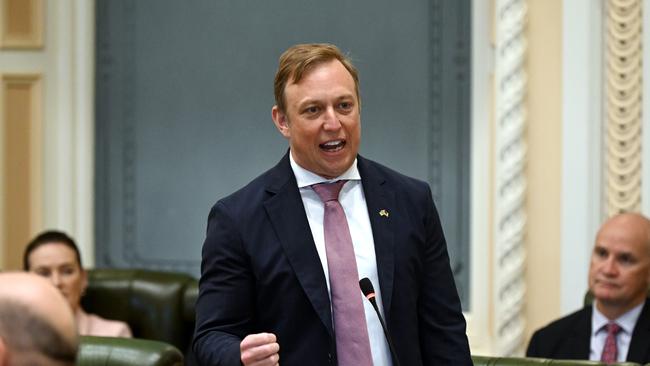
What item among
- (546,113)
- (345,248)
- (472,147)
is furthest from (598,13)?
(345,248)

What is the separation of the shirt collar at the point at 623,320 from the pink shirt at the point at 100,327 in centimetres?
170

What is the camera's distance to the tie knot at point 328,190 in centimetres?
282

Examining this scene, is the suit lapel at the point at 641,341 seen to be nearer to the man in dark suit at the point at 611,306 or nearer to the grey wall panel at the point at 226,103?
the man in dark suit at the point at 611,306

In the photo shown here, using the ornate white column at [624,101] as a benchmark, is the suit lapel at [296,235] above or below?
below

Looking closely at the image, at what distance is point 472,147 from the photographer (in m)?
→ 5.21

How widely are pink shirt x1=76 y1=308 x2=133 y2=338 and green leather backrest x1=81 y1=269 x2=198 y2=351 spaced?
0.05 m

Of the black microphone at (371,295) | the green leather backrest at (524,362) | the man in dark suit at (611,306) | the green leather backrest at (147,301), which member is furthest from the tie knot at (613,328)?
the black microphone at (371,295)

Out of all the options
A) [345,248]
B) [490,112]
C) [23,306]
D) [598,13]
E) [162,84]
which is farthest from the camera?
[162,84]

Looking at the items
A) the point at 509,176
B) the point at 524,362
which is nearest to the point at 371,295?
the point at 524,362

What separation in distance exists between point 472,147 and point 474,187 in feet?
0.54

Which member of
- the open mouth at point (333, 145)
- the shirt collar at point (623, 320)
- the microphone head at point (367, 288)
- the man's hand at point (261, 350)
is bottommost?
the shirt collar at point (623, 320)

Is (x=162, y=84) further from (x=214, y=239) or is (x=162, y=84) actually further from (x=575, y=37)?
(x=214, y=239)

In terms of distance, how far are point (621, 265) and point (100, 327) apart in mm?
1901

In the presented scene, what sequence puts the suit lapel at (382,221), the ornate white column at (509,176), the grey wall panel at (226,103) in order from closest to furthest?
1. the suit lapel at (382,221)
2. the ornate white column at (509,176)
3. the grey wall panel at (226,103)
